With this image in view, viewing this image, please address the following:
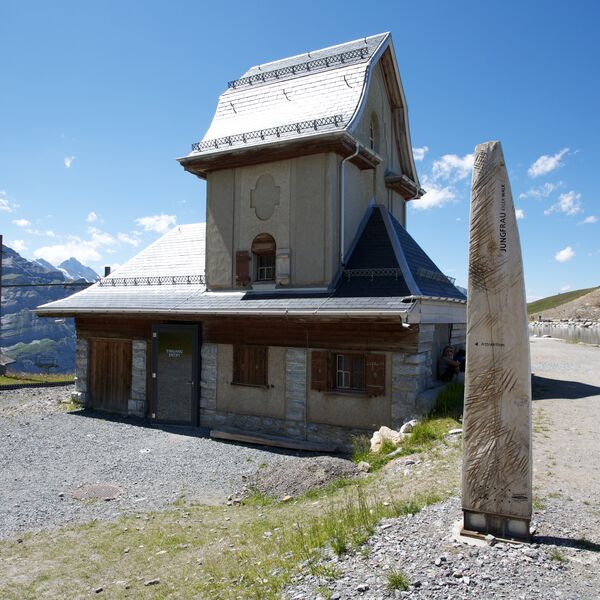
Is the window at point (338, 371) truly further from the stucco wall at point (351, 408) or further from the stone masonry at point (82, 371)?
the stone masonry at point (82, 371)

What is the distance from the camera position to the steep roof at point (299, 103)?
1383cm

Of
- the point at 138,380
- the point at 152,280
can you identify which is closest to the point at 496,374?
the point at 138,380

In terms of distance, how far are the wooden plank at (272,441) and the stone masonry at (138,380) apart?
3.56 m

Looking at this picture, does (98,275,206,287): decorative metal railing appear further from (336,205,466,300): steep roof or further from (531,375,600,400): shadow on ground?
(531,375,600,400): shadow on ground

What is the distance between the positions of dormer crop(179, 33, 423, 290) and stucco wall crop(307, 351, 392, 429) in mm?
3019

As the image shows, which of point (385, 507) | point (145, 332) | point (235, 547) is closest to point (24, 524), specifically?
point (235, 547)

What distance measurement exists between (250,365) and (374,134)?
27.8 ft

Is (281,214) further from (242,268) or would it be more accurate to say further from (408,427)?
(408,427)

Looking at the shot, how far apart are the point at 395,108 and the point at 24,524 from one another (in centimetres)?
1641

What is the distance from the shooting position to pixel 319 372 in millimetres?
12664

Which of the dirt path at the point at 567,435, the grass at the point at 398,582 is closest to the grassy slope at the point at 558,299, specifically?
the dirt path at the point at 567,435

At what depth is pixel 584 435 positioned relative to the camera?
9.29 m

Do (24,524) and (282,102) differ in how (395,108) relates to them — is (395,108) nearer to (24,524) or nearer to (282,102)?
(282,102)

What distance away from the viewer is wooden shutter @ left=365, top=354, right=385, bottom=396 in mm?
11930
